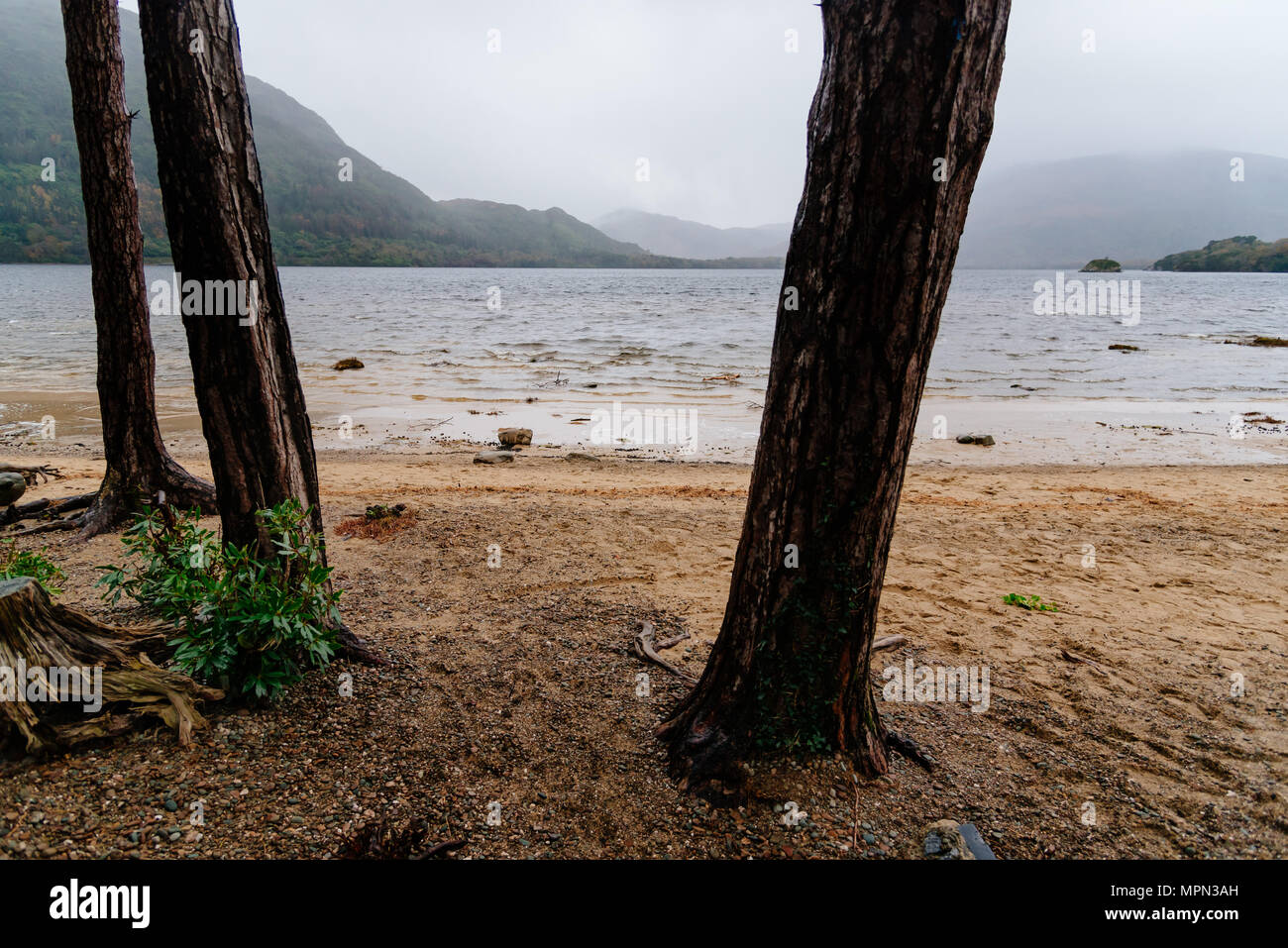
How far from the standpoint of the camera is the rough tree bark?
3303 millimetres

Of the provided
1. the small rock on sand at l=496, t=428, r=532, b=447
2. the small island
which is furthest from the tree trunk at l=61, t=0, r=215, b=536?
the small island

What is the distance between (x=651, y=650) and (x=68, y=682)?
10.1 ft

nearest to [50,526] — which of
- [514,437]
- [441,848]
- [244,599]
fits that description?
[244,599]

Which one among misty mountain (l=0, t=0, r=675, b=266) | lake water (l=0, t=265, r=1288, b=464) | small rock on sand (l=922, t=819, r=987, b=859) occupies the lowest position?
small rock on sand (l=922, t=819, r=987, b=859)

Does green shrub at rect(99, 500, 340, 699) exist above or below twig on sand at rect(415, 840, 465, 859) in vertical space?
above

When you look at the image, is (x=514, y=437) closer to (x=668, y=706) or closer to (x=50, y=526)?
(x=50, y=526)

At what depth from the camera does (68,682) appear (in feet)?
10.3

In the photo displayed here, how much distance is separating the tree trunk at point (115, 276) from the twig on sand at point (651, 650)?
385 cm

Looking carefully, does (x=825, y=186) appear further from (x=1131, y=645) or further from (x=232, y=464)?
(x=1131, y=645)

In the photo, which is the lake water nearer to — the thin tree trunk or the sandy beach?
the sandy beach

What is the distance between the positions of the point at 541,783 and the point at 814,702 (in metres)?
1.36

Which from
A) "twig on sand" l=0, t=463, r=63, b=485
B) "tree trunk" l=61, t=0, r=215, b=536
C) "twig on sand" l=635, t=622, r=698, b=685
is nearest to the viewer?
"twig on sand" l=635, t=622, r=698, b=685

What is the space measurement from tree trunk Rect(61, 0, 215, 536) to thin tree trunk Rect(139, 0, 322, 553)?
256 centimetres

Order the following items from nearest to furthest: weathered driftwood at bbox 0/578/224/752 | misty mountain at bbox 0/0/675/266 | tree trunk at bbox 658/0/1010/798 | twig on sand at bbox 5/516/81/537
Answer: tree trunk at bbox 658/0/1010/798, weathered driftwood at bbox 0/578/224/752, twig on sand at bbox 5/516/81/537, misty mountain at bbox 0/0/675/266
